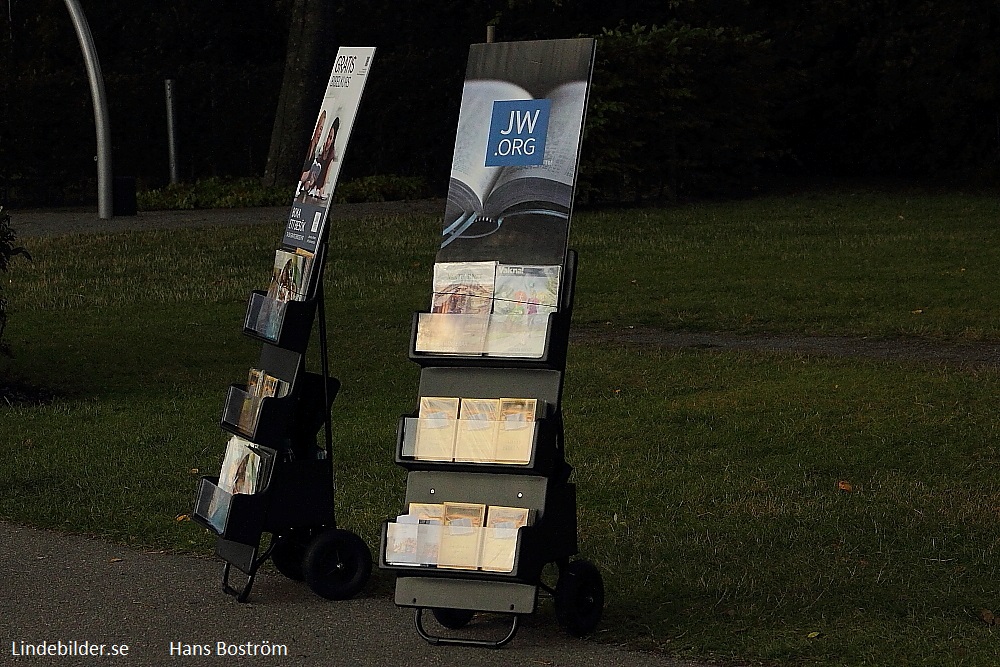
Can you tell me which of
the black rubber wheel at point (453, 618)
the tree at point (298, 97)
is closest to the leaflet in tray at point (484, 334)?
the black rubber wheel at point (453, 618)

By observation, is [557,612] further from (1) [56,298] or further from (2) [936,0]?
(2) [936,0]

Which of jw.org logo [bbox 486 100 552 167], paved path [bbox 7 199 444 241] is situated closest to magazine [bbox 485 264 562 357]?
jw.org logo [bbox 486 100 552 167]

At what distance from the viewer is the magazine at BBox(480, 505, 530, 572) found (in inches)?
189

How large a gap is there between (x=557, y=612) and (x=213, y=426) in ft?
13.6

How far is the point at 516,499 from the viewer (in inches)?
195

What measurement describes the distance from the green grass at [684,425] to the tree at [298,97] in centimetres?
785

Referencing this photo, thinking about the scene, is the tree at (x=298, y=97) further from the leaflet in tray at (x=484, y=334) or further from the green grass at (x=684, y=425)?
the leaflet in tray at (x=484, y=334)

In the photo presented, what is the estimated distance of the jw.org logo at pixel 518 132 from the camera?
5.00 m

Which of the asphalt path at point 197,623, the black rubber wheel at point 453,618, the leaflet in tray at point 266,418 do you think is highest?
the leaflet in tray at point 266,418

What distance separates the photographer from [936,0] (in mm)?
26000

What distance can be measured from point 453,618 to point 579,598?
0.44 meters

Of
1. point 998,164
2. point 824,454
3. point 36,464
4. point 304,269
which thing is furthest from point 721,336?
point 998,164

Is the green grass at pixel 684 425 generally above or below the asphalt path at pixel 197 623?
above

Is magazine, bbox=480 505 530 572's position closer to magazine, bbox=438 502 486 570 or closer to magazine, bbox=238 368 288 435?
magazine, bbox=438 502 486 570
